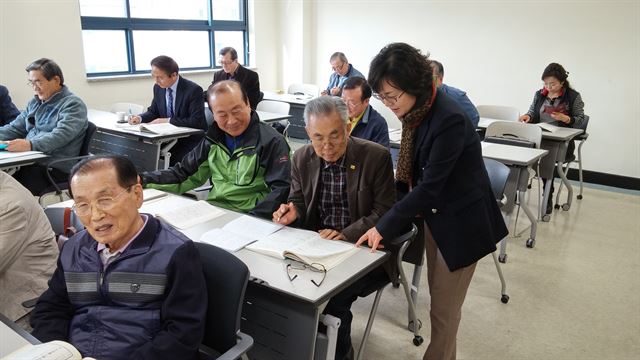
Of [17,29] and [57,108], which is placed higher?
[17,29]

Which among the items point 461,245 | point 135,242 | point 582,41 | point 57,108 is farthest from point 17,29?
point 582,41

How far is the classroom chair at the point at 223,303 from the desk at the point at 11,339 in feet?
1.53

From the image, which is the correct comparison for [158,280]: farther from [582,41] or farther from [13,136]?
[582,41]

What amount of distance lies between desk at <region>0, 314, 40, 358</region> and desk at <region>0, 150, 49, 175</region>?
6.83ft

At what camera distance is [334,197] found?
85.2 inches

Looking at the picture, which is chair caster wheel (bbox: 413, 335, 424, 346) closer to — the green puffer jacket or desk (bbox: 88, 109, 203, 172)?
the green puffer jacket

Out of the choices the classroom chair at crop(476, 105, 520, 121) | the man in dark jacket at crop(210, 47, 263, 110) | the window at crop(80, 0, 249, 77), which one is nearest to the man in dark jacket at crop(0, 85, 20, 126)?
the window at crop(80, 0, 249, 77)

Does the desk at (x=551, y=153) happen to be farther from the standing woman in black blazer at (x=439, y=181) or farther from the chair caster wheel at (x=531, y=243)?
the standing woman in black blazer at (x=439, y=181)

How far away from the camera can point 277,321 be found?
5.36 ft

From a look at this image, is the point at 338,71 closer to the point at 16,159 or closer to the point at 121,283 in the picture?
the point at 16,159

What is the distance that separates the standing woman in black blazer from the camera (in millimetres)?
1631

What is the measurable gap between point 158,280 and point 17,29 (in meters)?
4.79

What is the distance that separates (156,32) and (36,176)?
373 centimetres

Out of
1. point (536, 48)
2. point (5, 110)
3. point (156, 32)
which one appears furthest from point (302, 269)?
point (156, 32)
